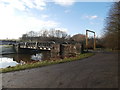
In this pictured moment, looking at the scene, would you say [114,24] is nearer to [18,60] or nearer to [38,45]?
[18,60]

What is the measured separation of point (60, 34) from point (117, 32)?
2708 inches

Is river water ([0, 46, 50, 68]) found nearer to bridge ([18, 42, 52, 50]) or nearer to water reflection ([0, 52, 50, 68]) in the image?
water reflection ([0, 52, 50, 68])

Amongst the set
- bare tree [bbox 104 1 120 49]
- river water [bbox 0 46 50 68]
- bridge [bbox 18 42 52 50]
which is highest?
bare tree [bbox 104 1 120 49]

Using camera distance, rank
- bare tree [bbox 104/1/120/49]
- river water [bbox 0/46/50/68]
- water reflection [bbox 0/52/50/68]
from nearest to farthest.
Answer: water reflection [bbox 0/52/50/68]
river water [bbox 0/46/50/68]
bare tree [bbox 104/1/120/49]

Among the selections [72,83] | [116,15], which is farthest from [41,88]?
[116,15]

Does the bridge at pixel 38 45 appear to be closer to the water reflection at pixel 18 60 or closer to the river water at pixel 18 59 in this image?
the river water at pixel 18 59

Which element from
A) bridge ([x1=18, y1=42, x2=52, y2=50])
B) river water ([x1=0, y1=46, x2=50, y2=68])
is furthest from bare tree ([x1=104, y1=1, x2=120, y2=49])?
bridge ([x1=18, y1=42, x2=52, y2=50])

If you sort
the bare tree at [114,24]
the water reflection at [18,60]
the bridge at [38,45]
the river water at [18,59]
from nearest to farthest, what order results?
the water reflection at [18,60]
the river water at [18,59]
the bare tree at [114,24]
the bridge at [38,45]

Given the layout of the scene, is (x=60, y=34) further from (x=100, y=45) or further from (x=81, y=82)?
(x=81, y=82)

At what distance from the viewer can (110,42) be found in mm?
31500

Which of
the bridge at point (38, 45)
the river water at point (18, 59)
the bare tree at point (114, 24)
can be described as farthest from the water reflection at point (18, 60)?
the bare tree at point (114, 24)

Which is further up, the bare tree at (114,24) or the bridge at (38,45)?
the bare tree at (114,24)

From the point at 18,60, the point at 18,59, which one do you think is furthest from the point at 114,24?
the point at 18,59

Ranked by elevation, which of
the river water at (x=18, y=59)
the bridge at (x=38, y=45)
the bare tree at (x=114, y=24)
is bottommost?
the river water at (x=18, y=59)
